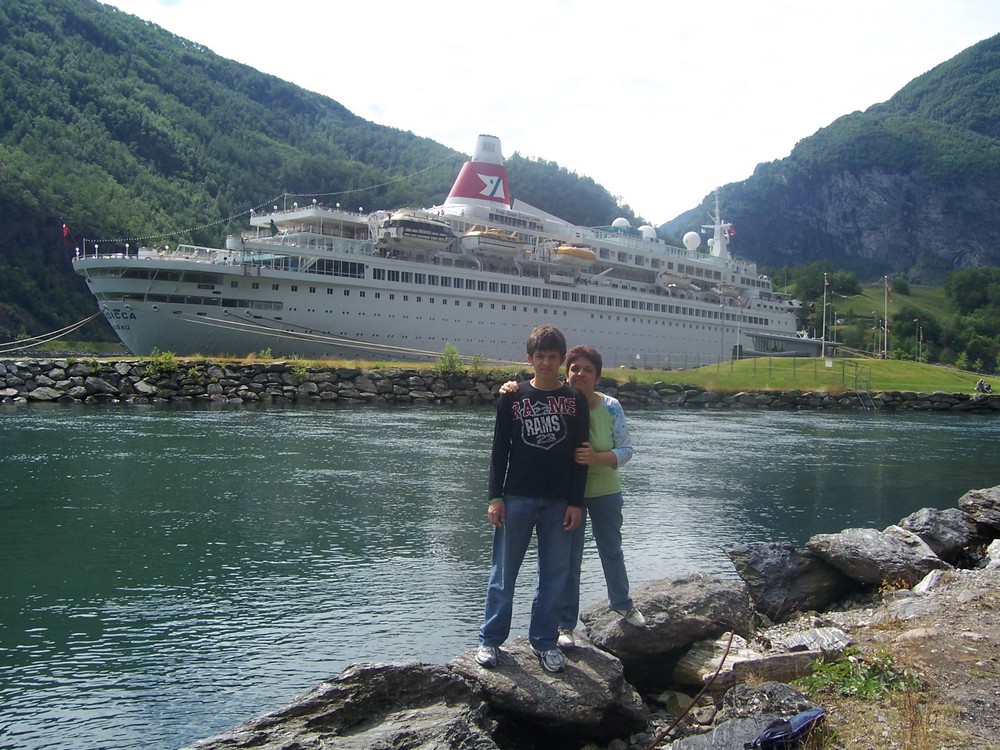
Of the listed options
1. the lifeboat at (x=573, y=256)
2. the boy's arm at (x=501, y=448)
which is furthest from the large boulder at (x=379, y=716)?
the lifeboat at (x=573, y=256)

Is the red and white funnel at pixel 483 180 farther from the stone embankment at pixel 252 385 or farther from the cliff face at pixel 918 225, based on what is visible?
the cliff face at pixel 918 225

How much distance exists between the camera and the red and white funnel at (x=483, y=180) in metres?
53.2

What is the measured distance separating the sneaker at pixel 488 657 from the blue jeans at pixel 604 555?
0.53 meters

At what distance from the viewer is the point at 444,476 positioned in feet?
53.5

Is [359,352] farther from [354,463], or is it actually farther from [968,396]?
[968,396]

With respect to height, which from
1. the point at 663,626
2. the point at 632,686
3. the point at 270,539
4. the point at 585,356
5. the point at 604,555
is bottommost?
the point at 270,539

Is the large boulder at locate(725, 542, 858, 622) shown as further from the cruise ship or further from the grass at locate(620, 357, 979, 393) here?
the cruise ship

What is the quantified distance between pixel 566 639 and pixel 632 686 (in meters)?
0.65

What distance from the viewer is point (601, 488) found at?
544 centimetres

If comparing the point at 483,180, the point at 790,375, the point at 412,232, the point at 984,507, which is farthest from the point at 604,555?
the point at 483,180

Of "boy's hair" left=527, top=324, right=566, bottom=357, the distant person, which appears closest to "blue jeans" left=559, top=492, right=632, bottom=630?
the distant person

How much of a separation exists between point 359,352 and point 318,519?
29.7 meters

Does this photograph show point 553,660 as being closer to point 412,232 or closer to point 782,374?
point 412,232

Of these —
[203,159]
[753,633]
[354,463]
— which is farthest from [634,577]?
[203,159]
